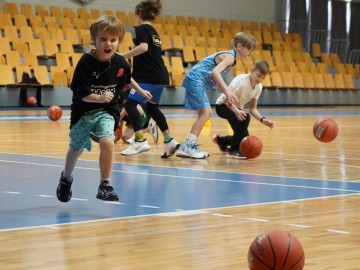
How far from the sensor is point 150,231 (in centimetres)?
479

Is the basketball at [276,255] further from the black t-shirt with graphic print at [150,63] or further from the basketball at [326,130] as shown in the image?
the basketball at [326,130]

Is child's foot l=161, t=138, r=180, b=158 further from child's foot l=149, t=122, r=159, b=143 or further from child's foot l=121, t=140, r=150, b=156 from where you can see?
child's foot l=149, t=122, r=159, b=143

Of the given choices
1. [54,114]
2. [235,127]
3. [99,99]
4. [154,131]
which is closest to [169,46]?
[54,114]

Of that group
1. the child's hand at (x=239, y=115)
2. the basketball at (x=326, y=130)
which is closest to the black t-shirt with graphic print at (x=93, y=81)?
the child's hand at (x=239, y=115)

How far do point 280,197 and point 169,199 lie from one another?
2.82ft

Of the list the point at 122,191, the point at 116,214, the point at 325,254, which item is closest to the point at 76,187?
the point at 122,191

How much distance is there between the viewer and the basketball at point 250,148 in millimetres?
9242

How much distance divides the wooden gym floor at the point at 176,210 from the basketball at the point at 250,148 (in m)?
0.17

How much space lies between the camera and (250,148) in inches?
364

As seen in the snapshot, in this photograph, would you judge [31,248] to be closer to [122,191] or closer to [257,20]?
[122,191]

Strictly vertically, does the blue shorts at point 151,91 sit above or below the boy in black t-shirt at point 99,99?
below

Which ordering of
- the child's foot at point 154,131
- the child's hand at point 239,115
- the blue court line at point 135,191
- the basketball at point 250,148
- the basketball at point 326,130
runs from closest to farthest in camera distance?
the blue court line at point 135,191 < the child's hand at point 239,115 < the basketball at point 250,148 < the basketball at point 326,130 < the child's foot at point 154,131

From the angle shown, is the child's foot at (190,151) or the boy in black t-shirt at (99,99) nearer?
the boy in black t-shirt at (99,99)

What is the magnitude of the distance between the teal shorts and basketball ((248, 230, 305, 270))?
7.55 feet
